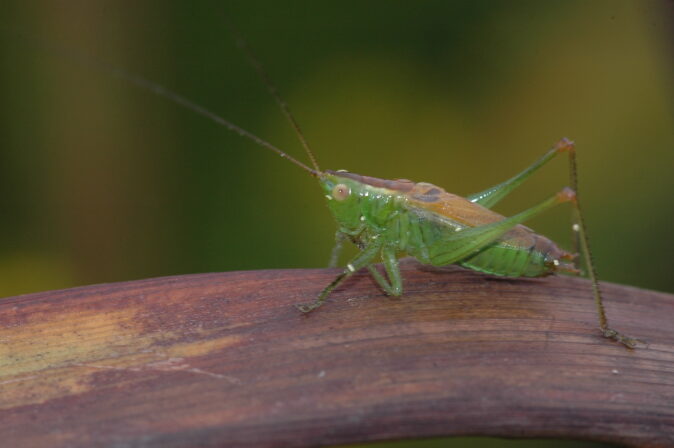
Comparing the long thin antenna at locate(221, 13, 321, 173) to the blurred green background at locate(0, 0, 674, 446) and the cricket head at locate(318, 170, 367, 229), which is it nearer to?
the cricket head at locate(318, 170, 367, 229)

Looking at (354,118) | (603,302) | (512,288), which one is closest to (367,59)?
(354,118)

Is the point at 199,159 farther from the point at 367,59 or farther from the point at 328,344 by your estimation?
the point at 328,344

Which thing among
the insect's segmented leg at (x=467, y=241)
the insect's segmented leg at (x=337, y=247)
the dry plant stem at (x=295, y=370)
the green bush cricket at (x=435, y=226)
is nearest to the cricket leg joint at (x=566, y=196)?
the green bush cricket at (x=435, y=226)

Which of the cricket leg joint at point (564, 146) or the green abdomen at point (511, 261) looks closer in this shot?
the green abdomen at point (511, 261)

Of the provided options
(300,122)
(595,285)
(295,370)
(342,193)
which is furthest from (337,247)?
(295,370)

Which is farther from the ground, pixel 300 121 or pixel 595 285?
pixel 300 121

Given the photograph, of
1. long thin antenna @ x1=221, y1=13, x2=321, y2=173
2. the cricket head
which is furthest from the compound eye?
long thin antenna @ x1=221, y1=13, x2=321, y2=173

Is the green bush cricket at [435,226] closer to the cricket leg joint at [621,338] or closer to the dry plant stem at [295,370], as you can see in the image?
the dry plant stem at [295,370]

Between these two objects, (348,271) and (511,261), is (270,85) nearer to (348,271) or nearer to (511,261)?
(348,271)
